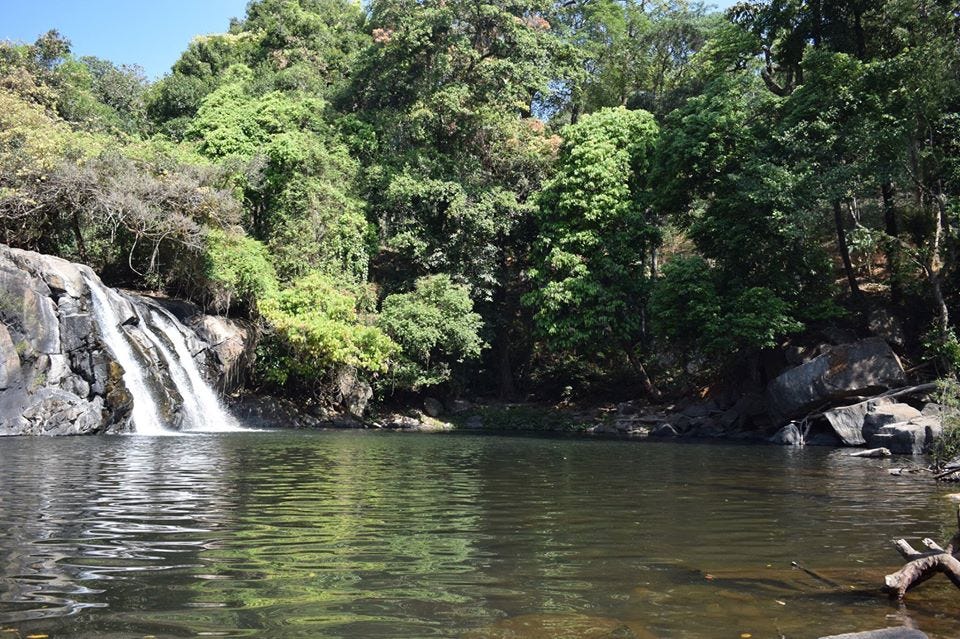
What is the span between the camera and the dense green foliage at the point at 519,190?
79.8ft

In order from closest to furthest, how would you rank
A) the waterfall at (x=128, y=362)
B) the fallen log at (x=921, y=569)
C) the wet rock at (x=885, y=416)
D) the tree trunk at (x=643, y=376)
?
the fallen log at (x=921, y=569), the wet rock at (x=885, y=416), the waterfall at (x=128, y=362), the tree trunk at (x=643, y=376)

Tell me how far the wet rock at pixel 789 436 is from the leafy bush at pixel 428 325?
39.5 feet

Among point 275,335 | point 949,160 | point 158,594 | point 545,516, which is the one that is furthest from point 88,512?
point 949,160

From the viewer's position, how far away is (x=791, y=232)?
24391mm

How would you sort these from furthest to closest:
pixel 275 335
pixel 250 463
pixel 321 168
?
pixel 321 168 → pixel 275 335 → pixel 250 463

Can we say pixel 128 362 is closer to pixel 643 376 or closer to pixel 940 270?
pixel 643 376

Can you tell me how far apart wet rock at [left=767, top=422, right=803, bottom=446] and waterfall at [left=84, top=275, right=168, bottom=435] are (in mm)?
17741

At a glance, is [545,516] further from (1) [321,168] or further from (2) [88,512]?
(1) [321,168]

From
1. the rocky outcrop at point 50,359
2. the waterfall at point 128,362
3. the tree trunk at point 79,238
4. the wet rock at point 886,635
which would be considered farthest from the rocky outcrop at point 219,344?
the wet rock at point 886,635

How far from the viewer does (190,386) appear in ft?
79.3

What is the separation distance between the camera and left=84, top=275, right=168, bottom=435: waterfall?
2159 cm

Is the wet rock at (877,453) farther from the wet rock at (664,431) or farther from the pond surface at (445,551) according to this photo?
the wet rock at (664,431)

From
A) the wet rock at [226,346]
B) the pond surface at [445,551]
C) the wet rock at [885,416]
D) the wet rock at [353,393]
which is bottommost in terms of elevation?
the pond surface at [445,551]

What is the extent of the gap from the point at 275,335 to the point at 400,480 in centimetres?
1765
